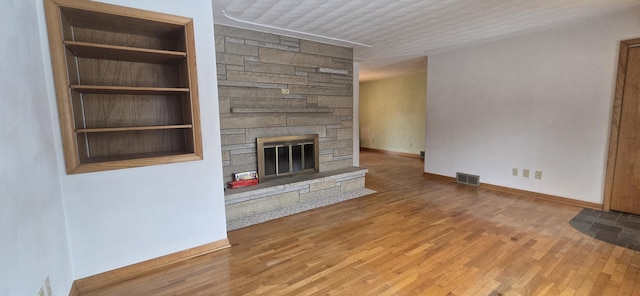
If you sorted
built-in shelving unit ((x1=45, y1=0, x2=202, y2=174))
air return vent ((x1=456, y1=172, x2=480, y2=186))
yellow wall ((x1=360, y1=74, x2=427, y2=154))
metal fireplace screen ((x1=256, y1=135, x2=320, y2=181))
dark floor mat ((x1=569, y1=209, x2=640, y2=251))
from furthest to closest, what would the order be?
yellow wall ((x1=360, y1=74, x2=427, y2=154)) → air return vent ((x1=456, y1=172, x2=480, y2=186)) → metal fireplace screen ((x1=256, y1=135, x2=320, y2=181)) → dark floor mat ((x1=569, y1=209, x2=640, y2=251)) → built-in shelving unit ((x1=45, y1=0, x2=202, y2=174))

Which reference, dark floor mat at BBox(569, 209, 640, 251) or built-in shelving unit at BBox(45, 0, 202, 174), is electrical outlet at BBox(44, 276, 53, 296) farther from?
dark floor mat at BBox(569, 209, 640, 251)

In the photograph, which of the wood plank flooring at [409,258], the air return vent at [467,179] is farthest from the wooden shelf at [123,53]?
the air return vent at [467,179]

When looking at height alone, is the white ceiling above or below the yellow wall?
Result: above

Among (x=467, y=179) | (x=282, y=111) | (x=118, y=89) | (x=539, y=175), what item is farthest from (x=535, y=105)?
(x=118, y=89)

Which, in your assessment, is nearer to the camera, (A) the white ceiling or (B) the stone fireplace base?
(A) the white ceiling

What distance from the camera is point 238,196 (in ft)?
9.98

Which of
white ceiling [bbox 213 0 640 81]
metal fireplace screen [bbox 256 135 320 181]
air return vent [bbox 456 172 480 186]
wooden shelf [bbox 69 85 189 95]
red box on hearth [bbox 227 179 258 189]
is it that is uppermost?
white ceiling [bbox 213 0 640 81]

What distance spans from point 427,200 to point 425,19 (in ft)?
7.47

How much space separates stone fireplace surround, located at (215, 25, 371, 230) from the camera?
3245mm

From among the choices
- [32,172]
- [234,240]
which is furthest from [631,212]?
[32,172]

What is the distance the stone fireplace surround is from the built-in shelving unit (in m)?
0.87

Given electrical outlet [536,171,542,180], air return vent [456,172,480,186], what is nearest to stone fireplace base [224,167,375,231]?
air return vent [456,172,480,186]

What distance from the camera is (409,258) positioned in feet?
7.36

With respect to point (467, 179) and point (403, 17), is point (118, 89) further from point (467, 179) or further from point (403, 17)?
point (467, 179)
